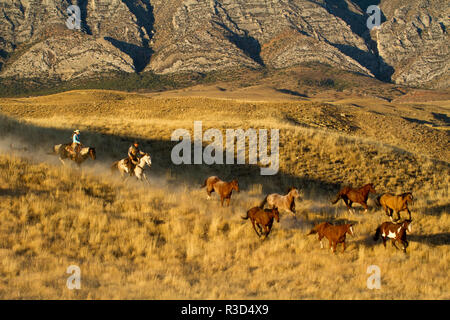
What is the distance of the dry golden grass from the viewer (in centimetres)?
831

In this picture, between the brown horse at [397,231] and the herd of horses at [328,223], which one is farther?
the herd of horses at [328,223]

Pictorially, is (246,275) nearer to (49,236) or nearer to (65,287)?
(65,287)

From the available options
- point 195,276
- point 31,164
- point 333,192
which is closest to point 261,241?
point 195,276

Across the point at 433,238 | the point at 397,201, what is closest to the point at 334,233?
the point at 397,201

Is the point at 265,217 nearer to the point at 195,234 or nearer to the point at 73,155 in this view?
the point at 195,234

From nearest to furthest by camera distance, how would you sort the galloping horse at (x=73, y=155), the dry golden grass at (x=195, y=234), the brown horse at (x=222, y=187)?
the dry golden grass at (x=195, y=234)
the brown horse at (x=222, y=187)
the galloping horse at (x=73, y=155)

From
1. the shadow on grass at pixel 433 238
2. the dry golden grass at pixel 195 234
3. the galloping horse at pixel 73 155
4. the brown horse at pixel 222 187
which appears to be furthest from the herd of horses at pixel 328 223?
the galloping horse at pixel 73 155

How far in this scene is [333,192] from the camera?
64.0ft

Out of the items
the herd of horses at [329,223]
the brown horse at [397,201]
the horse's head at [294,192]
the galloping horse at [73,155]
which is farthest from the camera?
the galloping horse at [73,155]

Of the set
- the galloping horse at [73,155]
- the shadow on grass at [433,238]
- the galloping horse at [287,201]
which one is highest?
the galloping horse at [73,155]

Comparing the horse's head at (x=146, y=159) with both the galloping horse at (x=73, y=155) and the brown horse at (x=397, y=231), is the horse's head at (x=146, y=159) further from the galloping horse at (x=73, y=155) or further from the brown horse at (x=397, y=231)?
the brown horse at (x=397, y=231)

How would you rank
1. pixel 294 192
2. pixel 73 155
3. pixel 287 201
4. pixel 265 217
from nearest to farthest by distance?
pixel 265 217 < pixel 294 192 < pixel 287 201 < pixel 73 155

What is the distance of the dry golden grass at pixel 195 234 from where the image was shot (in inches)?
327

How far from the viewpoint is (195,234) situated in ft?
38.2
